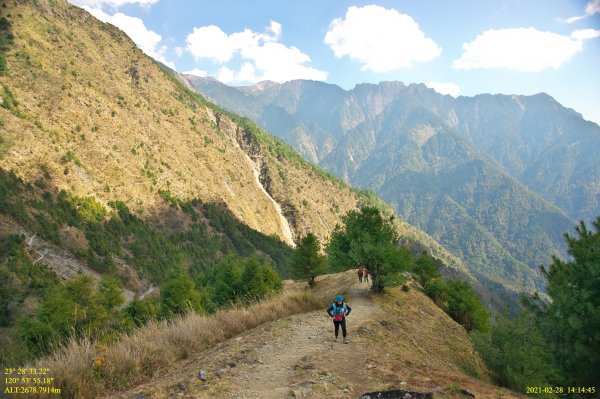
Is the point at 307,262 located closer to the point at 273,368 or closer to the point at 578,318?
the point at 273,368

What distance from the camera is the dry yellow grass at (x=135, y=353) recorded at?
7105mm

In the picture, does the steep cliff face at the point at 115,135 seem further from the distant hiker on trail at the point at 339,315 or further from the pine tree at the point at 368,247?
the distant hiker on trail at the point at 339,315

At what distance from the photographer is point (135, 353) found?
28.4 feet

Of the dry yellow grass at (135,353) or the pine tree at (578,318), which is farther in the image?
the pine tree at (578,318)

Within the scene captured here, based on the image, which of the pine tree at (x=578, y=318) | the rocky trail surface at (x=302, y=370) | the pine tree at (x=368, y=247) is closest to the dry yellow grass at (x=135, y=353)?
the rocky trail surface at (x=302, y=370)

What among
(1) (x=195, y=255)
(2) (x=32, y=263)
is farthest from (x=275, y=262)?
(2) (x=32, y=263)

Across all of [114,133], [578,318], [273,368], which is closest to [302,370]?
[273,368]

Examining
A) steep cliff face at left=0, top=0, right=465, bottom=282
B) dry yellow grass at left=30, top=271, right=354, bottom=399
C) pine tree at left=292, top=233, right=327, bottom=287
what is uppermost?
steep cliff face at left=0, top=0, right=465, bottom=282

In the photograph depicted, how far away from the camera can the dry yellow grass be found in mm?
7105

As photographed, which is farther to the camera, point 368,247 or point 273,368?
point 368,247

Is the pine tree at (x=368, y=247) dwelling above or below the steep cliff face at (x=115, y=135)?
below

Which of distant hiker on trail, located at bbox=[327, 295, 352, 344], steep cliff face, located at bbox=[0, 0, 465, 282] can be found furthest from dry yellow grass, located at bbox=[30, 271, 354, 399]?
steep cliff face, located at bbox=[0, 0, 465, 282]

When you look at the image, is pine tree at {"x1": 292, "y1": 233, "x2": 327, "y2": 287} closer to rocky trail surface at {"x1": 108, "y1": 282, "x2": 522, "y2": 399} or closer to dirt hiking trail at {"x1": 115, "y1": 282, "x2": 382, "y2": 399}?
rocky trail surface at {"x1": 108, "y1": 282, "x2": 522, "y2": 399}

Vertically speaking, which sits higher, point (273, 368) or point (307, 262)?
point (273, 368)
